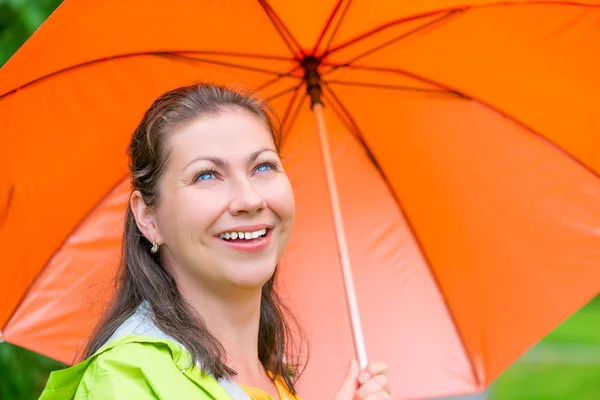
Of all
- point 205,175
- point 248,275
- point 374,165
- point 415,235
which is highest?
point 374,165

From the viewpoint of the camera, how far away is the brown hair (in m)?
2.79

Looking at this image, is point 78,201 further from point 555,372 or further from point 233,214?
point 555,372

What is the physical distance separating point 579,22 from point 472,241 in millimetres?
890

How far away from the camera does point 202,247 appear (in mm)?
2799

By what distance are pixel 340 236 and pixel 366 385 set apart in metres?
0.63

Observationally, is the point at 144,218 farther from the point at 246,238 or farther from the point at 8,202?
the point at 8,202

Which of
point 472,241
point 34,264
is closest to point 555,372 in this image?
point 472,241

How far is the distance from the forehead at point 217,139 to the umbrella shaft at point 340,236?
54 cm

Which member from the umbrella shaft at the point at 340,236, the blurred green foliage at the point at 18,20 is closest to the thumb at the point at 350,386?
the umbrella shaft at the point at 340,236

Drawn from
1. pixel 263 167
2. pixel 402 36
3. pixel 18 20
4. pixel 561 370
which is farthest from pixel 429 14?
pixel 561 370

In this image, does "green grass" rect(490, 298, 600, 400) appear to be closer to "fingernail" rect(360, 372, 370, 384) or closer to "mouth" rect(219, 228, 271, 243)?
"fingernail" rect(360, 372, 370, 384)

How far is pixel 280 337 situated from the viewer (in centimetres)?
341

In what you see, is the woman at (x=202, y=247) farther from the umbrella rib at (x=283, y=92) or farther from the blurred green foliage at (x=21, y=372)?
the blurred green foliage at (x=21, y=372)

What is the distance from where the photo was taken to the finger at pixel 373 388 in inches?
116
